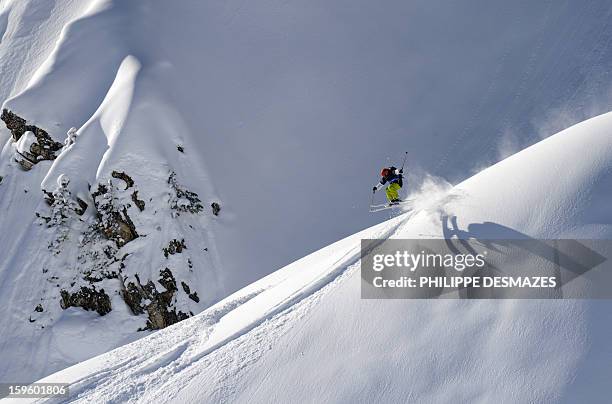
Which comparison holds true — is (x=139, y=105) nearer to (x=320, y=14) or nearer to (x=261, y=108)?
(x=261, y=108)

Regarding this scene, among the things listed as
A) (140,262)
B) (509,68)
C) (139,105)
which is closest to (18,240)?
(140,262)

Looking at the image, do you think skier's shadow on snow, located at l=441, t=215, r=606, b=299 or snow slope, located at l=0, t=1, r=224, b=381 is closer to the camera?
skier's shadow on snow, located at l=441, t=215, r=606, b=299

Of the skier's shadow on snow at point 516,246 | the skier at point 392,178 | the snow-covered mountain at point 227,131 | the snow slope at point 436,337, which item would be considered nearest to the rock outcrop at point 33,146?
the snow-covered mountain at point 227,131

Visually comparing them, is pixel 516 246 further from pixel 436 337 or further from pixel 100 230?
pixel 100 230

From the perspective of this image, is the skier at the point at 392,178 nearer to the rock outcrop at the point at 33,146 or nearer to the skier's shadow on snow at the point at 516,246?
the skier's shadow on snow at the point at 516,246

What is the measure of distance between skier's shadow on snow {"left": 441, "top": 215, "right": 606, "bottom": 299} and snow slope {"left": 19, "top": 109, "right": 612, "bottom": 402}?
Answer: 0.20ft

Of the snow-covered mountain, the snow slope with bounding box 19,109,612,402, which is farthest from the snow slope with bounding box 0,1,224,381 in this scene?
the snow slope with bounding box 19,109,612,402

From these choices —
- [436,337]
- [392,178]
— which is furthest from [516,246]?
[392,178]

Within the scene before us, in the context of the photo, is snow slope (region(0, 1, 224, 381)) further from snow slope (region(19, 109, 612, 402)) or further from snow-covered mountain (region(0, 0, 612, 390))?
snow slope (region(19, 109, 612, 402))

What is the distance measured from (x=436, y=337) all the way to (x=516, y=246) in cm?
266

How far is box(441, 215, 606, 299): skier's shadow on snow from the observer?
10258 mm

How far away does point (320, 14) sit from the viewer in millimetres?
29188

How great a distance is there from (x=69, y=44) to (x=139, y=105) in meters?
7.18

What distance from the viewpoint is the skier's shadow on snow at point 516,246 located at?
10.3 meters
